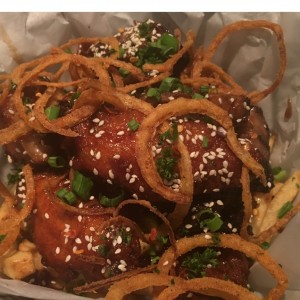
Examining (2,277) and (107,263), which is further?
(2,277)

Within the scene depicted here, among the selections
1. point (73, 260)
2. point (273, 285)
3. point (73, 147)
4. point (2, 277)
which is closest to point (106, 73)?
point (73, 147)

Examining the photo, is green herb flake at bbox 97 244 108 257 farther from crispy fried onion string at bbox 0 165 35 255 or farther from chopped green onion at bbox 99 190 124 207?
crispy fried onion string at bbox 0 165 35 255

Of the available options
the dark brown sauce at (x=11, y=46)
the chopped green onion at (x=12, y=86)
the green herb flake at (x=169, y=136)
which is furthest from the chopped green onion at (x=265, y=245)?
the dark brown sauce at (x=11, y=46)

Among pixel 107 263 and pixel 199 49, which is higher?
pixel 199 49

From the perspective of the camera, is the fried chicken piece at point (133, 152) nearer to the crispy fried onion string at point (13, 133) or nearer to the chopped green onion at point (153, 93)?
the chopped green onion at point (153, 93)

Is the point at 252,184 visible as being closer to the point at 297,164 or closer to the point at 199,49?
the point at 297,164

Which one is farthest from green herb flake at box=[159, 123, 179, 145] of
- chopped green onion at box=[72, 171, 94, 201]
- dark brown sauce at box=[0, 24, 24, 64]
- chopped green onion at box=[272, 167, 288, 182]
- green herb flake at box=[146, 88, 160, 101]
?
dark brown sauce at box=[0, 24, 24, 64]

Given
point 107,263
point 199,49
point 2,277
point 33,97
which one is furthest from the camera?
point 199,49
